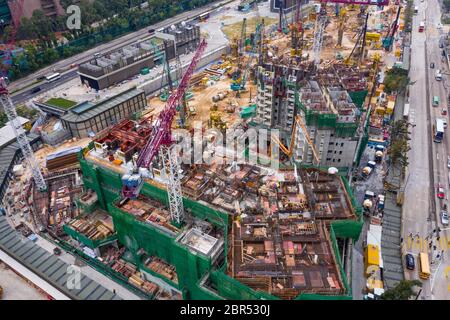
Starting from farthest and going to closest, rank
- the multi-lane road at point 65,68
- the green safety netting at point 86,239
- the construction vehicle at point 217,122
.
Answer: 1. the multi-lane road at point 65,68
2. the construction vehicle at point 217,122
3. the green safety netting at point 86,239

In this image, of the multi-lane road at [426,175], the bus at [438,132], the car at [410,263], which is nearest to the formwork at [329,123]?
the multi-lane road at [426,175]

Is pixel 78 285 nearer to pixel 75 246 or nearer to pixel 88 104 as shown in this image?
pixel 75 246

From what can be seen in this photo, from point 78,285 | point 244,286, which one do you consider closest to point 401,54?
point 244,286

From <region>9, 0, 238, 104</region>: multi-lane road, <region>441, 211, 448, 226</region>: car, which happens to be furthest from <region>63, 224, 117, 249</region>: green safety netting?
<region>9, 0, 238, 104</region>: multi-lane road

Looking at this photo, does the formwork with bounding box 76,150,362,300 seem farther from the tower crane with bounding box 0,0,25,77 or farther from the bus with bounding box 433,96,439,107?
the tower crane with bounding box 0,0,25,77

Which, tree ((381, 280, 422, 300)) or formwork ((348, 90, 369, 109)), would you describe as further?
formwork ((348, 90, 369, 109))

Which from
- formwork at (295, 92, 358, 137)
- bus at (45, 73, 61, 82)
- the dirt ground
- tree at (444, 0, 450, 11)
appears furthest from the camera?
tree at (444, 0, 450, 11)

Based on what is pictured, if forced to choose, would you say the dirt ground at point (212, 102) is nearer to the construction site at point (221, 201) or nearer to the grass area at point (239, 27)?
the construction site at point (221, 201)
